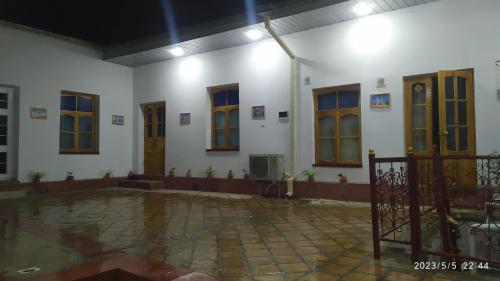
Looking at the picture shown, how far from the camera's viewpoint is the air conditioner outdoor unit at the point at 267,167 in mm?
6969

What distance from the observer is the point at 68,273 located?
101 inches

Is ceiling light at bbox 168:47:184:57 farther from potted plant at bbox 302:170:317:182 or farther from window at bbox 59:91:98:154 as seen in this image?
potted plant at bbox 302:170:317:182

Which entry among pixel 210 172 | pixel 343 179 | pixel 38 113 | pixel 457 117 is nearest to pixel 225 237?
pixel 343 179

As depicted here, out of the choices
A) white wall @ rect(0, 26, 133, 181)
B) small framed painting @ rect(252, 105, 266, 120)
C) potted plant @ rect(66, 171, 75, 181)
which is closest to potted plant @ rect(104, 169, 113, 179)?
white wall @ rect(0, 26, 133, 181)

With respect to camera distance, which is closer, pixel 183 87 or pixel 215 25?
pixel 215 25

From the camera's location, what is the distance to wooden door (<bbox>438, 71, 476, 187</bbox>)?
17.5 feet

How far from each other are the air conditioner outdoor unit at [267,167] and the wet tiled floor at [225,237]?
0.77 m

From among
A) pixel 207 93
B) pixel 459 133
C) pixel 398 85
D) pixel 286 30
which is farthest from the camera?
pixel 207 93

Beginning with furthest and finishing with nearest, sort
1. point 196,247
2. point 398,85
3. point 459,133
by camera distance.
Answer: point 398,85 → point 459,133 → point 196,247

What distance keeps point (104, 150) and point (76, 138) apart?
0.75 metres

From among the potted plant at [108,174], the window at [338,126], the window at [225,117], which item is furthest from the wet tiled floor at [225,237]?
the potted plant at [108,174]

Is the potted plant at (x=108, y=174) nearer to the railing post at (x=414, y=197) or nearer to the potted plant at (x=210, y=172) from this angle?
the potted plant at (x=210, y=172)

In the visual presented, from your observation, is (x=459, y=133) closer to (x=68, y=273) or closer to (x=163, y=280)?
(x=163, y=280)

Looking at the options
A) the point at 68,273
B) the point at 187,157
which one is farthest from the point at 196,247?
the point at 187,157
